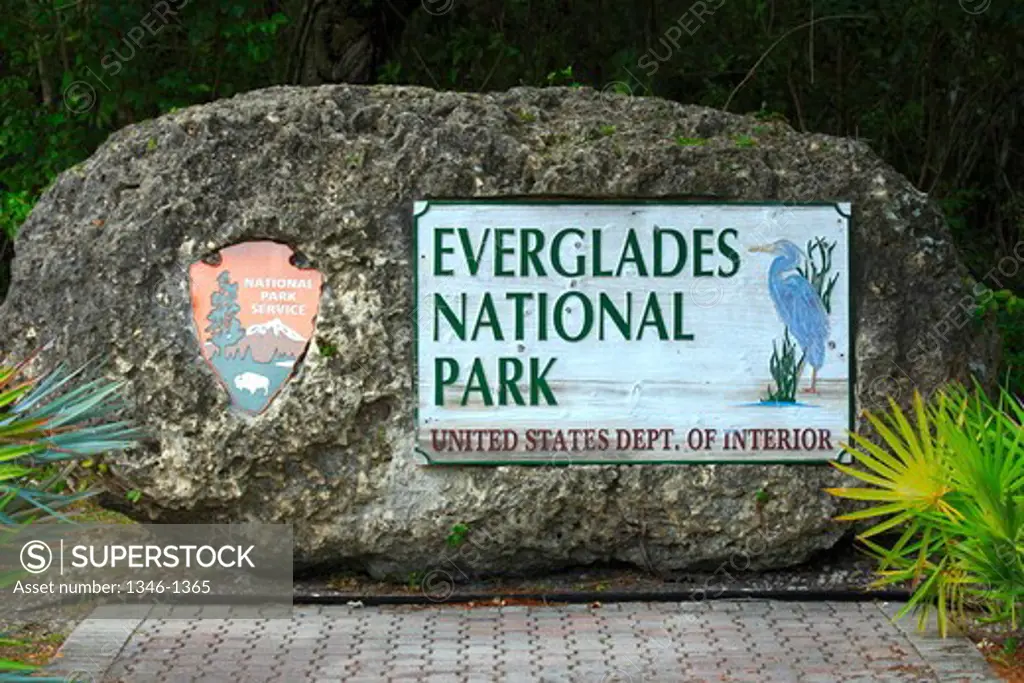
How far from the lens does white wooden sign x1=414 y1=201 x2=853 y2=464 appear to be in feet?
24.3

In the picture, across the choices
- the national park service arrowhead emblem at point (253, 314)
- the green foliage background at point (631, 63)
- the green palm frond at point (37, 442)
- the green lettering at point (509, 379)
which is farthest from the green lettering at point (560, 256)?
the green foliage background at point (631, 63)

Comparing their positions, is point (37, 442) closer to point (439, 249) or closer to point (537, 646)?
point (537, 646)

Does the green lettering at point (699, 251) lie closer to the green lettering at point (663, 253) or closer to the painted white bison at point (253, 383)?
the green lettering at point (663, 253)

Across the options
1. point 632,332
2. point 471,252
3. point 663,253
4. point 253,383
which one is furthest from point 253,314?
point 663,253

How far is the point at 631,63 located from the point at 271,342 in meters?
5.57

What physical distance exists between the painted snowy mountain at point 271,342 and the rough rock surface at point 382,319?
0.14 m

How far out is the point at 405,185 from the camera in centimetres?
740

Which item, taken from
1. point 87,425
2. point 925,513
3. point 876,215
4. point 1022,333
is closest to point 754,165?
point 876,215

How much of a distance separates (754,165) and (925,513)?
2038 millimetres

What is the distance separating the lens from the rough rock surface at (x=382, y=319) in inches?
289

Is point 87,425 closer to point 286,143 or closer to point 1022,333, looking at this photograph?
point 286,143

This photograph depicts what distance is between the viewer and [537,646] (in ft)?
21.3

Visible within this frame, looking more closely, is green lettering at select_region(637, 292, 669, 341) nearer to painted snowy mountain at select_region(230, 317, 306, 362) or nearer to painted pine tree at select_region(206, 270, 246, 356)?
painted snowy mountain at select_region(230, 317, 306, 362)

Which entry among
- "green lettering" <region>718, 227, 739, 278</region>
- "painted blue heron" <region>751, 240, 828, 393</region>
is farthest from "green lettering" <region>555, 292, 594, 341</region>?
Answer: "painted blue heron" <region>751, 240, 828, 393</region>
